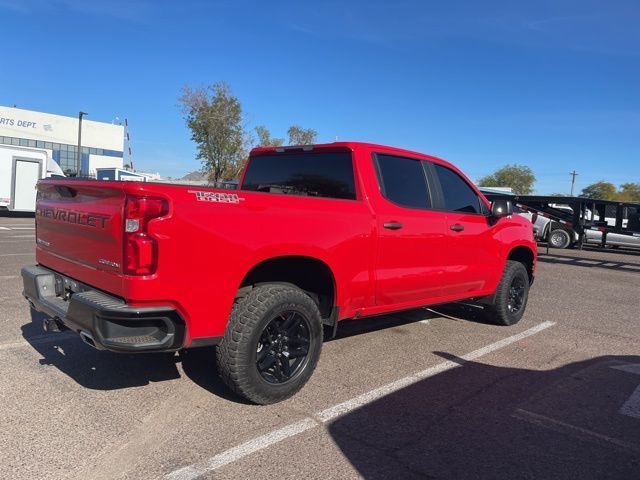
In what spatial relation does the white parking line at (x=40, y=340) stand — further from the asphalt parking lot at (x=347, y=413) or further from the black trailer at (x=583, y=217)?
the black trailer at (x=583, y=217)

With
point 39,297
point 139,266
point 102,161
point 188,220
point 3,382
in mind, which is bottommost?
point 3,382

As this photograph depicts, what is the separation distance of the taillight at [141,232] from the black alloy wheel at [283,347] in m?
1.00

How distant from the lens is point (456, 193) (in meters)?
5.57

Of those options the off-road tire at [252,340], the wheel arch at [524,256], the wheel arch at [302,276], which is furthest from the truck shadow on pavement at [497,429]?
the wheel arch at [524,256]

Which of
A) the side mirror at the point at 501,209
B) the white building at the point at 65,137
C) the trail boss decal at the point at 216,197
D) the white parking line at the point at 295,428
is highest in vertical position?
the white building at the point at 65,137

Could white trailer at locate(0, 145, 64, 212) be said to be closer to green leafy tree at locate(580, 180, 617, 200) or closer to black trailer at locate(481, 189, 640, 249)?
black trailer at locate(481, 189, 640, 249)

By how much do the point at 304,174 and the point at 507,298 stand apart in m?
3.16

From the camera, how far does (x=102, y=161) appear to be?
58.6 metres

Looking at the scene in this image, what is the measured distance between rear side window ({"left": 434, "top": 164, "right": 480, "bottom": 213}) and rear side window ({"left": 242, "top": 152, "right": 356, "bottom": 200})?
1305mm

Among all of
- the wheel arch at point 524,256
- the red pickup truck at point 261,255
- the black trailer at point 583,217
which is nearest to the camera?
the red pickup truck at point 261,255

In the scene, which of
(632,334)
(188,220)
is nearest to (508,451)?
(188,220)

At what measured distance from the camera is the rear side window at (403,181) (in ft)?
15.3

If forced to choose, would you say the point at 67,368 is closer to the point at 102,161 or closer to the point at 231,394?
the point at 231,394

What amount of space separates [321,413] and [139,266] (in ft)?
5.35
